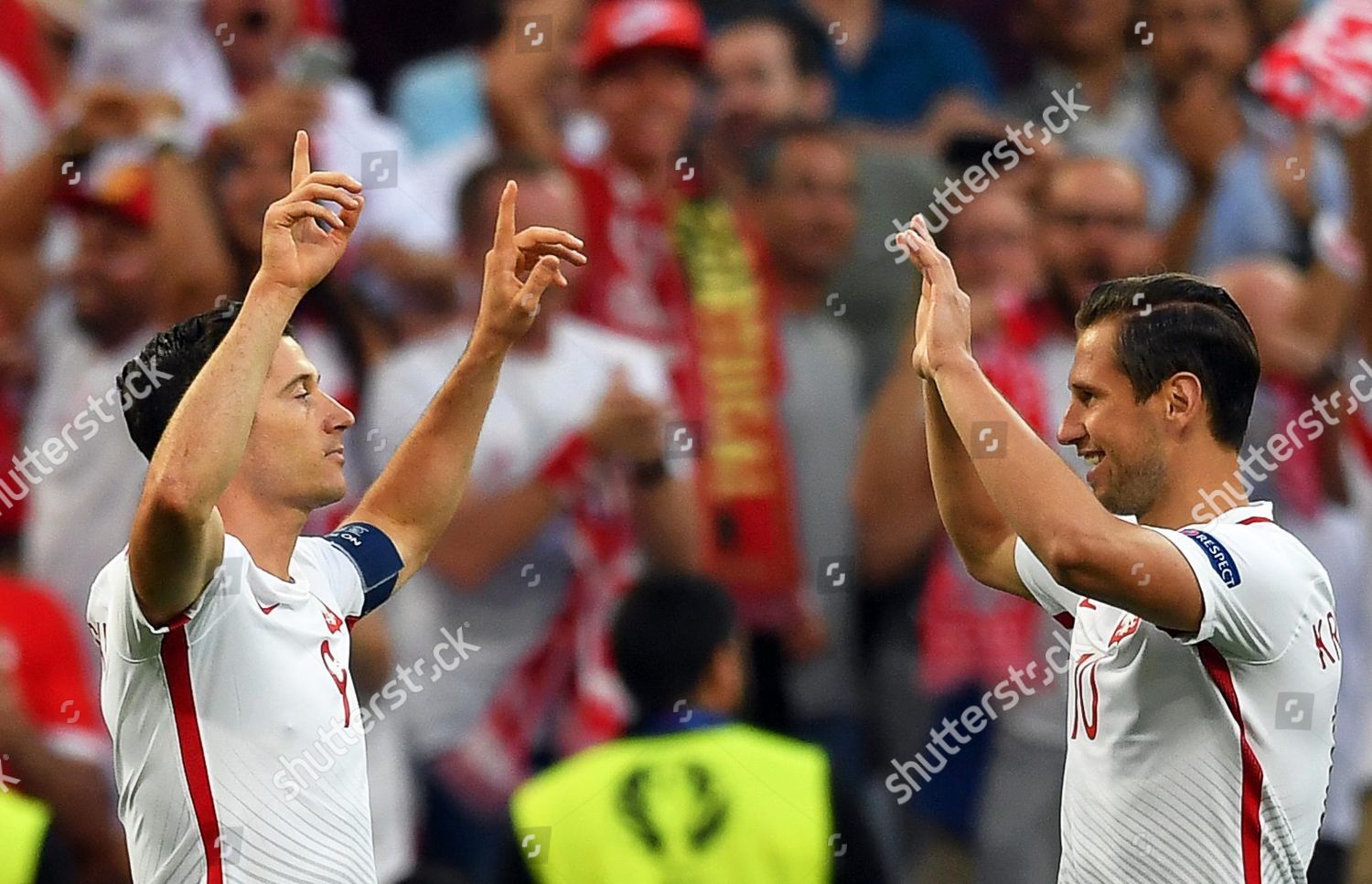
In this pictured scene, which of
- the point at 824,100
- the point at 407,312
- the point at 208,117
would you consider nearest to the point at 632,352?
the point at 407,312

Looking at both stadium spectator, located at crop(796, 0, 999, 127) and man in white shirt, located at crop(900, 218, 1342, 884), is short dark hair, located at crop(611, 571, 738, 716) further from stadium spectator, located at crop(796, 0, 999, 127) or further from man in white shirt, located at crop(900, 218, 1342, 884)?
stadium spectator, located at crop(796, 0, 999, 127)

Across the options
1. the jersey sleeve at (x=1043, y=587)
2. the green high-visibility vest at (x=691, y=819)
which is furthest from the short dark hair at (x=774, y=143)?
the jersey sleeve at (x=1043, y=587)

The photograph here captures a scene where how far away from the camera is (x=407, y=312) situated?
6.29 metres

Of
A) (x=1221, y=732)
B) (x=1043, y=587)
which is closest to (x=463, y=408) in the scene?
(x=1043, y=587)

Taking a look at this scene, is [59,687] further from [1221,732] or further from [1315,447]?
[1315,447]

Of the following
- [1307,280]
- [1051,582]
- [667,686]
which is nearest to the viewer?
[1051,582]

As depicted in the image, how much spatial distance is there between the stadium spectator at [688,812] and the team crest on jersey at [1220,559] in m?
1.39

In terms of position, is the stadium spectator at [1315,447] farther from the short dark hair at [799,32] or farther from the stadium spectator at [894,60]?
the short dark hair at [799,32]

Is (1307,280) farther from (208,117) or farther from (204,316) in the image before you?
(204,316)

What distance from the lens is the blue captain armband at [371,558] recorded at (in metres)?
3.73

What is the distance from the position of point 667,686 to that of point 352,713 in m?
1.24

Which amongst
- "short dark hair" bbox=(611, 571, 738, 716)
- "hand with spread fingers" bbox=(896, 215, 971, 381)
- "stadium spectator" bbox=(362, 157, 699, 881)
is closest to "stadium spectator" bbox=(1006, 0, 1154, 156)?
"stadium spectator" bbox=(362, 157, 699, 881)

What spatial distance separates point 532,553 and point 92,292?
5.48ft

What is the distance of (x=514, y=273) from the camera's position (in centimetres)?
385
